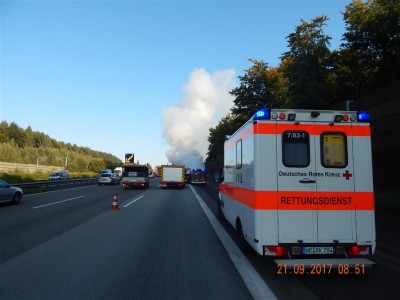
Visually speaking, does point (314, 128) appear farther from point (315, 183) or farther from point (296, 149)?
point (315, 183)

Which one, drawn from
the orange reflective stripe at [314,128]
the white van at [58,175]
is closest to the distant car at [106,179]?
the white van at [58,175]

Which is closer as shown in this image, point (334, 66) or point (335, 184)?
point (335, 184)

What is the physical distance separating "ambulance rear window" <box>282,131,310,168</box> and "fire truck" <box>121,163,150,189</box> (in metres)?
32.8

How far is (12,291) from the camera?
551cm

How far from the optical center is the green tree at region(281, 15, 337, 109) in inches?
1048

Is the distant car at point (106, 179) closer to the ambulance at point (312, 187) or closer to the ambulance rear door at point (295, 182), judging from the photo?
the ambulance at point (312, 187)

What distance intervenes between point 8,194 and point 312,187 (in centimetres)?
1683

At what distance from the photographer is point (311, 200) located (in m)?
6.45

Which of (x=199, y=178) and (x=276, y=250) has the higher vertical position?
(x=199, y=178)

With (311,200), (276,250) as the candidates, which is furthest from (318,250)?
(311,200)

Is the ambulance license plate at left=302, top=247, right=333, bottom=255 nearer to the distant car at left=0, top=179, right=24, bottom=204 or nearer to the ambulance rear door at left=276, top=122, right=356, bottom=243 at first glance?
the ambulance rear door at left=276, top=122, right=356, bottom=243

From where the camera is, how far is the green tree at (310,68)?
87.4 ft

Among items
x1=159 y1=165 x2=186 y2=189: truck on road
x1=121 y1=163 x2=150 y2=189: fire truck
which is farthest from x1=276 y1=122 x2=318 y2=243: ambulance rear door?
x1=159 y1=165 x2=186 y2=189: truck on road

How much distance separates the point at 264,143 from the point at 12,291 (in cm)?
452
